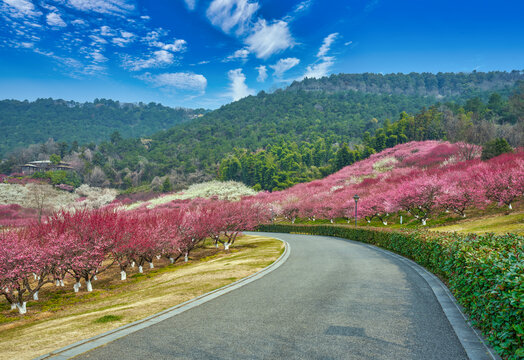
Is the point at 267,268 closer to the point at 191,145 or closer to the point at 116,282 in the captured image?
the point at 116,282

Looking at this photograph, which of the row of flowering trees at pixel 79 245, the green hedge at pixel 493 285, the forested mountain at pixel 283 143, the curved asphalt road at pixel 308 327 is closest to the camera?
the green hedge at pixel 493 285

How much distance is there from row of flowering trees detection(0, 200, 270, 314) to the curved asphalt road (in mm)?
12752

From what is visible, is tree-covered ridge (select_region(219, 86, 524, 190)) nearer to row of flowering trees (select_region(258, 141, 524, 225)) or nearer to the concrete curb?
row of flowering trees (select_region(258, 141, 524, 225))

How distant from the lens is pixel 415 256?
16.8 metres

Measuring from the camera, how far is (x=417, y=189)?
36.3 meters

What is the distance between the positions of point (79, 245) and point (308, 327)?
17.3 m

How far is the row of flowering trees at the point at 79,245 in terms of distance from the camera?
15.8 m

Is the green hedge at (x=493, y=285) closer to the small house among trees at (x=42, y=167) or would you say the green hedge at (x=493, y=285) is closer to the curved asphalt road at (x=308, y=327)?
the curved asphalt road at (x=308, y=327)

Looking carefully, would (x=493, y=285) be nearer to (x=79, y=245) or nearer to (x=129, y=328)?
(x=129, y=328)

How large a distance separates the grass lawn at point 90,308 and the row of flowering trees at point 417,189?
27.8 meters

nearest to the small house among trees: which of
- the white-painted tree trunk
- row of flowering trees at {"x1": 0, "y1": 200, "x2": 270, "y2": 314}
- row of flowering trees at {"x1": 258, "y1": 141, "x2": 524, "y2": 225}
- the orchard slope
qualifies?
row of flowering trees at {"x1": 258, "y1": 141, "x2": 524, "y2": 225}

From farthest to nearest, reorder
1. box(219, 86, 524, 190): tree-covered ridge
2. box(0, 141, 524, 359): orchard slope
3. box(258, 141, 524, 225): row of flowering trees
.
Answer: box(219, 86, 524, 190): tree-covered ridge, box(258, 141, 524, 225): row of flowering trees, box(0, 141, 524, 359): orchard slope

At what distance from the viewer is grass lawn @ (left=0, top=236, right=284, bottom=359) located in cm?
792

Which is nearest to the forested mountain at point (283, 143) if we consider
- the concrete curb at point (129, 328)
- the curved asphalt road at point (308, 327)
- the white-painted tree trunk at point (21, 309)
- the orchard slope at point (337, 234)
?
the orchard slope at point (337, 234)
